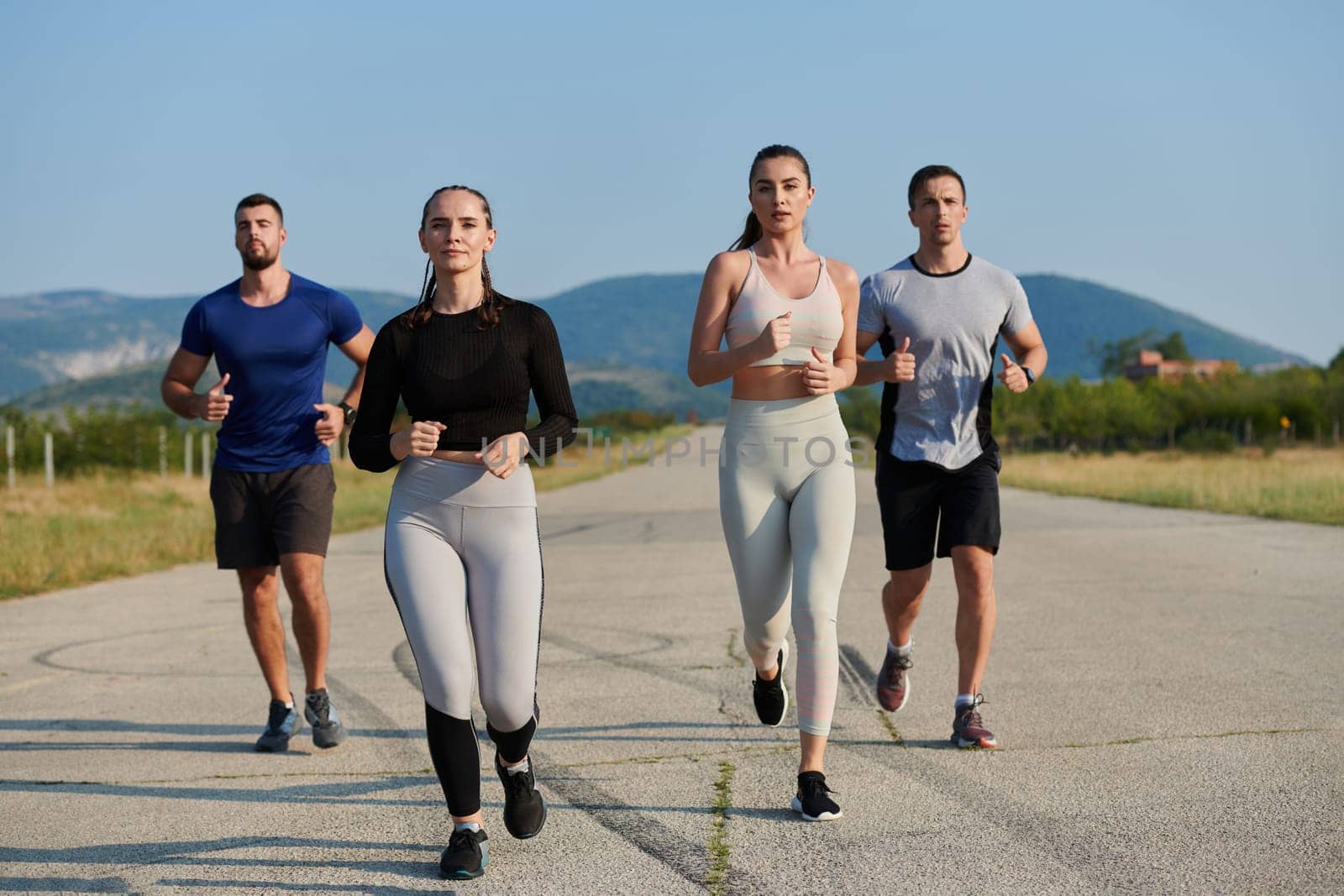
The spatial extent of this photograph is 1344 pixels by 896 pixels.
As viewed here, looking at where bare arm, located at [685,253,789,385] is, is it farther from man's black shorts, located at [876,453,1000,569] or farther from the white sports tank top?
man's black shorts, located at [876,453,1000,569]

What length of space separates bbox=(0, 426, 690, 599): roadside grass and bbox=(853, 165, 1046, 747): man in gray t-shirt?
393 inches

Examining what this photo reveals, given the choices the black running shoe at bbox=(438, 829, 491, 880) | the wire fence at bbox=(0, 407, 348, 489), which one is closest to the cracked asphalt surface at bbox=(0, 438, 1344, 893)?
the black running shoe at bbox=(438, 829, 491, 880)

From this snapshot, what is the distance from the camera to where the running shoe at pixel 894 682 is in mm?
6375

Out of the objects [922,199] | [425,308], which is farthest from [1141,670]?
[425,308]

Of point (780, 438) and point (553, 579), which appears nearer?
point (780, 438)

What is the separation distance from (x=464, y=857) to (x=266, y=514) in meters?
2.59

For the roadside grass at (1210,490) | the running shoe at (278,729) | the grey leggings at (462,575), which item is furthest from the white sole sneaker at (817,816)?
the roadside grass at (1210,490)

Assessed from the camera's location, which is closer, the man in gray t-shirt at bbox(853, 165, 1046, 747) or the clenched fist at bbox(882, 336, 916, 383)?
the clenched fist at bbox(882, 336, 916, 383)

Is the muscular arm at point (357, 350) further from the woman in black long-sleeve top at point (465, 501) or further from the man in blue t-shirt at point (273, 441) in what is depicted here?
the woman in black long-sleeve top at point (465, 501)

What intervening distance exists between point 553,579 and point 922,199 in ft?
26.5

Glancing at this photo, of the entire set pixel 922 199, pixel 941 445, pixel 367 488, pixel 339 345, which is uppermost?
pixel 922 199

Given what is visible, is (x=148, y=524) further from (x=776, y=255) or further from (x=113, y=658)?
(x=776, y=255)

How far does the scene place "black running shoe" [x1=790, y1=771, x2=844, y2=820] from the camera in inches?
188

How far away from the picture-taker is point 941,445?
19.7 feet
